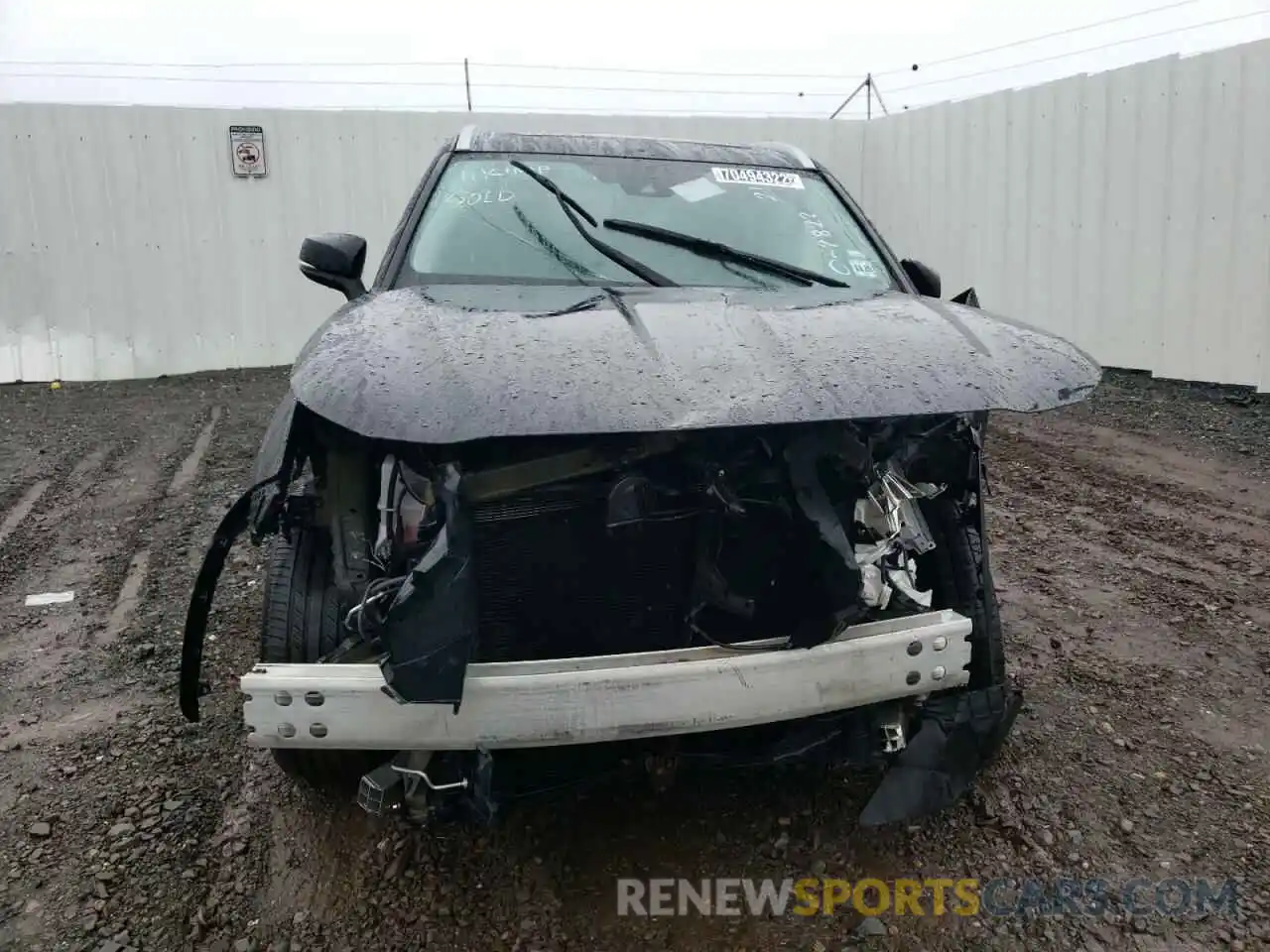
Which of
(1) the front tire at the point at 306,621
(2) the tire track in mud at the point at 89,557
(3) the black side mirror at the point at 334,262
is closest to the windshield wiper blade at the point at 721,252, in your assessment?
(3) the black side mirror at the point at 334,262

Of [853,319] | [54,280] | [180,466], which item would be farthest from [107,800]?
[54,280]

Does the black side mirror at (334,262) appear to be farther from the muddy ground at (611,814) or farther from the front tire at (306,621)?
the muddy ground at (611,814)

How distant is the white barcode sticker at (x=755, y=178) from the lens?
3.45 meters

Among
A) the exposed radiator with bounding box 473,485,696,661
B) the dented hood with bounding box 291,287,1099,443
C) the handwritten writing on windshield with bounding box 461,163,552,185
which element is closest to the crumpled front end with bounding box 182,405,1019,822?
the exposed radiator with bounding box 473,485,696,661

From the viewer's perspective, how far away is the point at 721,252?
3.04 m

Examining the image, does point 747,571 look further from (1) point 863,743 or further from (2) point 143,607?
(2) point 143,607

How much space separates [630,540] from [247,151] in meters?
9.75

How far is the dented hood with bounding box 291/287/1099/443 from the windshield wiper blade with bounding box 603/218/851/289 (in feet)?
1.76

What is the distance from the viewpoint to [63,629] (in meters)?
3.73

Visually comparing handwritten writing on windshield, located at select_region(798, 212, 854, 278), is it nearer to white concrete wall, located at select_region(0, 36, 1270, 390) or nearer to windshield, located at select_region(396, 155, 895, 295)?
windshield, located at select_region(396, 155, 895, 295)

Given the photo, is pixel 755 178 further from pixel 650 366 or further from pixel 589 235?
pixel 650 366

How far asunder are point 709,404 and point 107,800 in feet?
6.63

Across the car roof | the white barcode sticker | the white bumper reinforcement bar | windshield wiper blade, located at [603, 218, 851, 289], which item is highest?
the car roof

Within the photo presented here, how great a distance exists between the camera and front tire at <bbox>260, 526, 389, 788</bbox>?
2.18 meters
